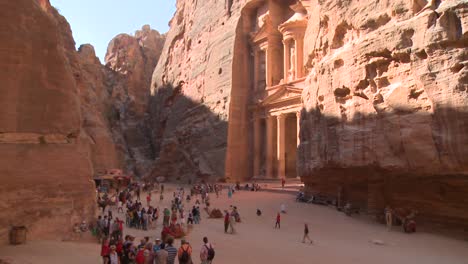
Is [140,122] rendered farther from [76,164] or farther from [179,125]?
[76,164]

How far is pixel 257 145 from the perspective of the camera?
131 ft

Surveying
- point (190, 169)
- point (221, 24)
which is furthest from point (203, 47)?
point (190, 169)

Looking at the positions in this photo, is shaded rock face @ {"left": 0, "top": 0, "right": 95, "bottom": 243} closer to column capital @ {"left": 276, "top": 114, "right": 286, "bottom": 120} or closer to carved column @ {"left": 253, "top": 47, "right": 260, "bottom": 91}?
column capital @ {"left": 276, "top": 114, "right": 286, "bottom": 120}

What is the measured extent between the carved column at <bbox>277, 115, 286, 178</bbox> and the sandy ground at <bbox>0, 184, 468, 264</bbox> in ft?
53.1

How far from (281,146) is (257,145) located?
341cm

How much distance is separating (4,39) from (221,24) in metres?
33.3

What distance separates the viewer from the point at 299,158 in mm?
24375

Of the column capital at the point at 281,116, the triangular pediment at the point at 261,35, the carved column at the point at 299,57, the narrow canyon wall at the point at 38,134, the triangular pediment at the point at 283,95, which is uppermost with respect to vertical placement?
the triangular pediment at the point at 261,35

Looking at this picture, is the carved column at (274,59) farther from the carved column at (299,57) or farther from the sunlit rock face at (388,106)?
the sunlit rock face at (388,106)

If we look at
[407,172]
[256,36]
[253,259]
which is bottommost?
[253,259]

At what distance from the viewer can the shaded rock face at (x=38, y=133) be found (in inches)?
466

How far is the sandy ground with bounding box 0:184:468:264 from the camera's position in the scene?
11.0m

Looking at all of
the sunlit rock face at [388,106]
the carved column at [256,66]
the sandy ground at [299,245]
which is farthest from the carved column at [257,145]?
the sandy ground at [299,245]

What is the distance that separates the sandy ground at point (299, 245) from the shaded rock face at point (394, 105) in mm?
1648
